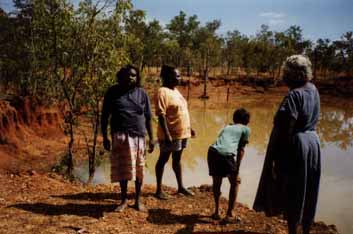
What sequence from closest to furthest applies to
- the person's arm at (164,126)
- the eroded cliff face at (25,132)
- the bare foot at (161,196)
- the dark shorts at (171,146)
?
the person's arm at (164,126)
the dark shorts at (171,146)
the bare foot at (161,196)
the eroded cliff face at (25,132)

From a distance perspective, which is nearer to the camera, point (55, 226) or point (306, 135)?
point (306, 135)

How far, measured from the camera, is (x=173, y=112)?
4980mm

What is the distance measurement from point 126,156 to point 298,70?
6.76ft

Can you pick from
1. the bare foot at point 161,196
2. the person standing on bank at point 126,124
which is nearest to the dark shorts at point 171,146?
the person standing on bank at point 126,124

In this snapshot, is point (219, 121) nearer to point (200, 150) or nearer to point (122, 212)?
point (200, 150)

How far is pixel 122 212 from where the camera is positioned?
15.0 ft

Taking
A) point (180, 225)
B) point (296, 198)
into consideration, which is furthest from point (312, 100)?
point (180, 225)

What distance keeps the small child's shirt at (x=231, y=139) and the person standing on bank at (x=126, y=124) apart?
892 mm

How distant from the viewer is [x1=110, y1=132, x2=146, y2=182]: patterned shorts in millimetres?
4305

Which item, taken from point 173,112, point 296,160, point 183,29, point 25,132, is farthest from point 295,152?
point 183,29

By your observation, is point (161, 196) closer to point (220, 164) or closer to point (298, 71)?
point (220, 164)

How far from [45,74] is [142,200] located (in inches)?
169

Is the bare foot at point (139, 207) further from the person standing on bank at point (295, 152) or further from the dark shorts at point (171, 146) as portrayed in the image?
the person standing on bank at point (295, 152)

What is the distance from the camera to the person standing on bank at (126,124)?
4301mm
